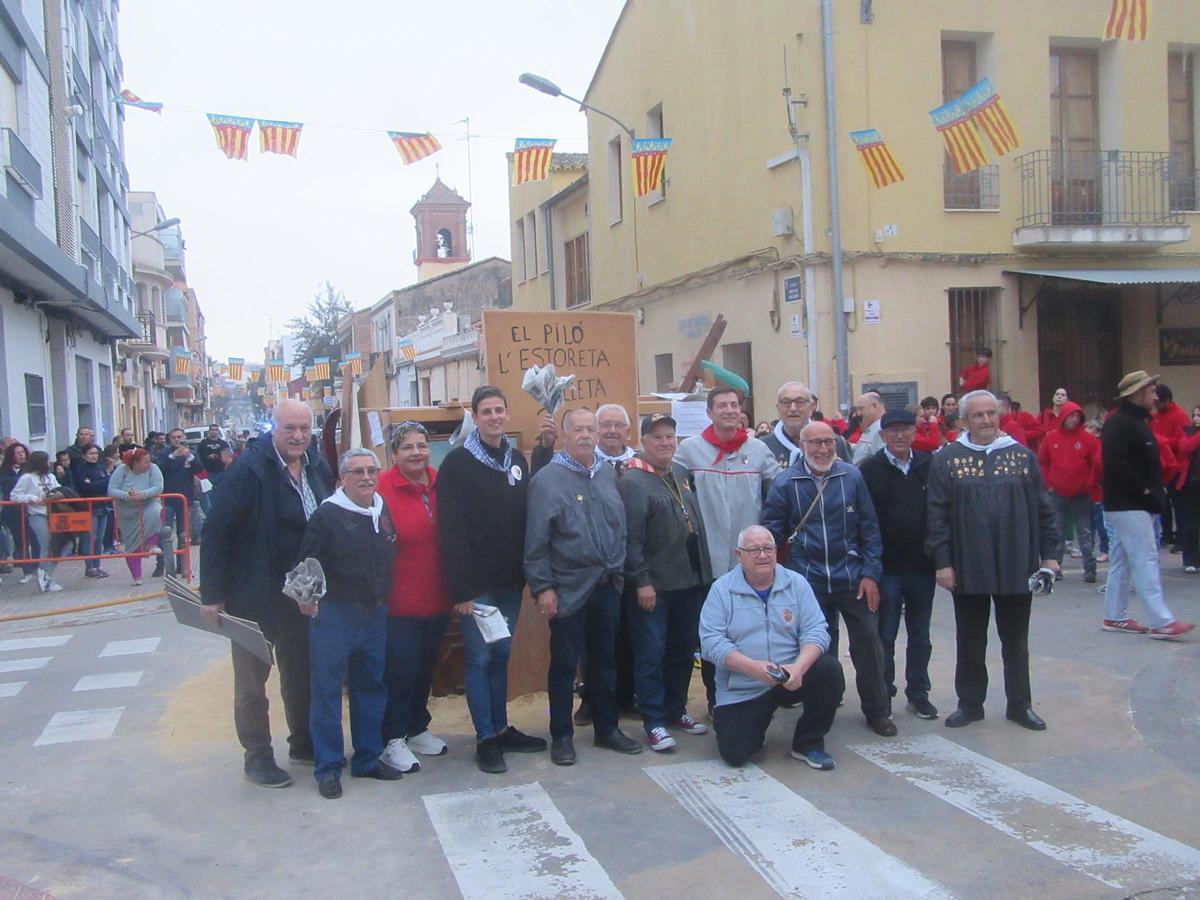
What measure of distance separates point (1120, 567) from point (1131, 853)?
4290 millimetres

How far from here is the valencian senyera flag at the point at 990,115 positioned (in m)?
13.0

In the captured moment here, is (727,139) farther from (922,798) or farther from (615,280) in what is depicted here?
(922,798)

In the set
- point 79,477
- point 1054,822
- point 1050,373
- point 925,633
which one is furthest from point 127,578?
point 1050,373

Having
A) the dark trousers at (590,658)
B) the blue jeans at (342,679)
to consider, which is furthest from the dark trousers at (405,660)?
the dark trousers at (590,658)

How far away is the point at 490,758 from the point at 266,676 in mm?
1257

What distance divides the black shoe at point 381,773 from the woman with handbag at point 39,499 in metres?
8.78

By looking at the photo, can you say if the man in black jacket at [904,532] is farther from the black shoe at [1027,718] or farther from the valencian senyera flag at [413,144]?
the valencian senyera flag at [413,144]

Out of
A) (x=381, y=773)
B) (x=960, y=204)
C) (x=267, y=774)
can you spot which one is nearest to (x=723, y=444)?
(x=381, y=773)

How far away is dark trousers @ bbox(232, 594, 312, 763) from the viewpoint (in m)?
5.56

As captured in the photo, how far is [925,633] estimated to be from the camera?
21.2ft

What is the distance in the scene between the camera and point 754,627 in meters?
5.64

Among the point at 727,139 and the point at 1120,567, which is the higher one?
the point at 727,139

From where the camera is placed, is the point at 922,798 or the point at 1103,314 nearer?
the point at 922,798

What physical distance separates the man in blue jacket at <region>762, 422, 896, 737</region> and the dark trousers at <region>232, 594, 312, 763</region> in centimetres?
269
